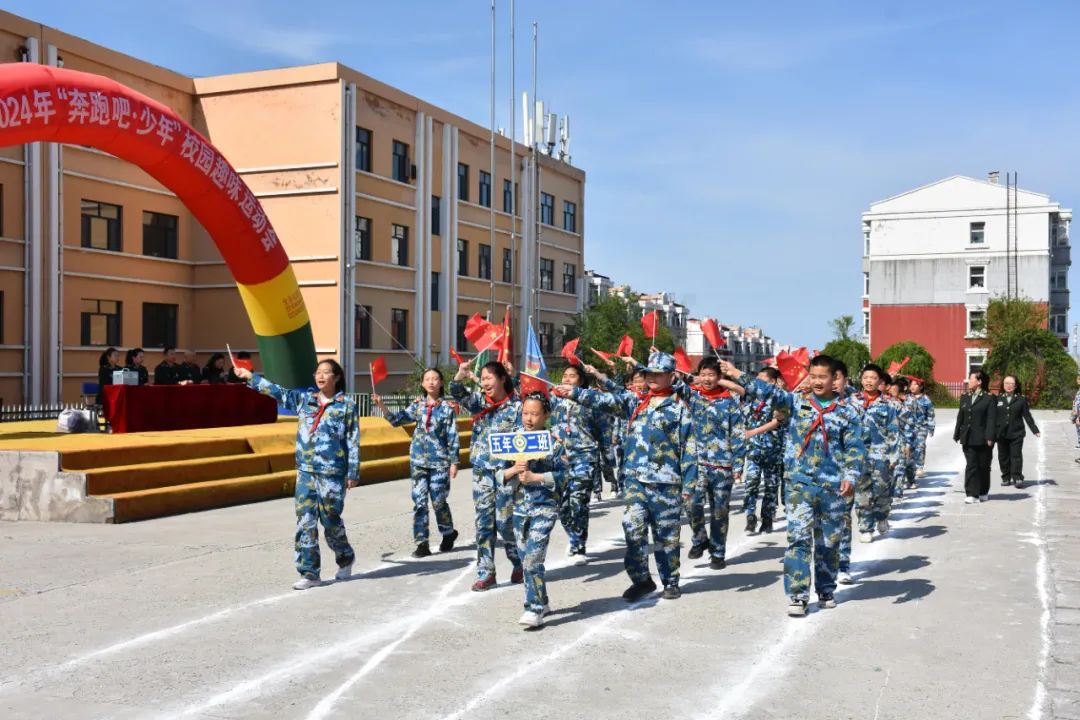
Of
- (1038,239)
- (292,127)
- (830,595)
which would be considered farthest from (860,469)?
(1038,239)

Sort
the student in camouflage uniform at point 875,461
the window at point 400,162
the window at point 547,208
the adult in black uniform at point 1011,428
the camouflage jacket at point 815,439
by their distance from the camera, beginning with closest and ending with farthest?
the camouflage jacket at point 815,439 < the student in camouflage uniform at point 875,461 < the adult in black uniform at point 1011,428 < the window at point 400,162 < the window at point 547,208

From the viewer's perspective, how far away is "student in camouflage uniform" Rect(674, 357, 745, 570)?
9.72 metres

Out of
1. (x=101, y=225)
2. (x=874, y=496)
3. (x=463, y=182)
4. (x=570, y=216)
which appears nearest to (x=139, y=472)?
(x=874, y=496)

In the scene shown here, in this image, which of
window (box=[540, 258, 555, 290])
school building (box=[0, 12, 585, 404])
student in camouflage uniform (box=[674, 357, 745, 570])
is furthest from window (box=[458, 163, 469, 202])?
student in camouflage uniform (box=[674, 357, 745, 570])

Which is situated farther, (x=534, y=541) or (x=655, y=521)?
(x=655, y=521)

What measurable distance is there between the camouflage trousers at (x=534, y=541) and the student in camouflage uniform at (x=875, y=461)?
15.8ft

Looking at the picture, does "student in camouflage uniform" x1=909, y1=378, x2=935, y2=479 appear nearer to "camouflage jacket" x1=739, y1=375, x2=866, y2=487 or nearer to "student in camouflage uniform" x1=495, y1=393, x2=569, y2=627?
"camouflage jacket" x1=739, y1=375, x2=866, y2=487

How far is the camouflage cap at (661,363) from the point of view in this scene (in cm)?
818

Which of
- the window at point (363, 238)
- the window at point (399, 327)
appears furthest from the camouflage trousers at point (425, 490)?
the window at point (399, 327)

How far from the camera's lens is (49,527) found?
463 inches

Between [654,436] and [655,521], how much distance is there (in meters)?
0.66

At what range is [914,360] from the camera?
167ft

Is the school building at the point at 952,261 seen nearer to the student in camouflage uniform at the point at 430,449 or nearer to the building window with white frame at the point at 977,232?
the building window with white frame at the point at 977,232

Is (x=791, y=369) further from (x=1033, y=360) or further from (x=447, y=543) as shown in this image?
(x=1033, y=360)
